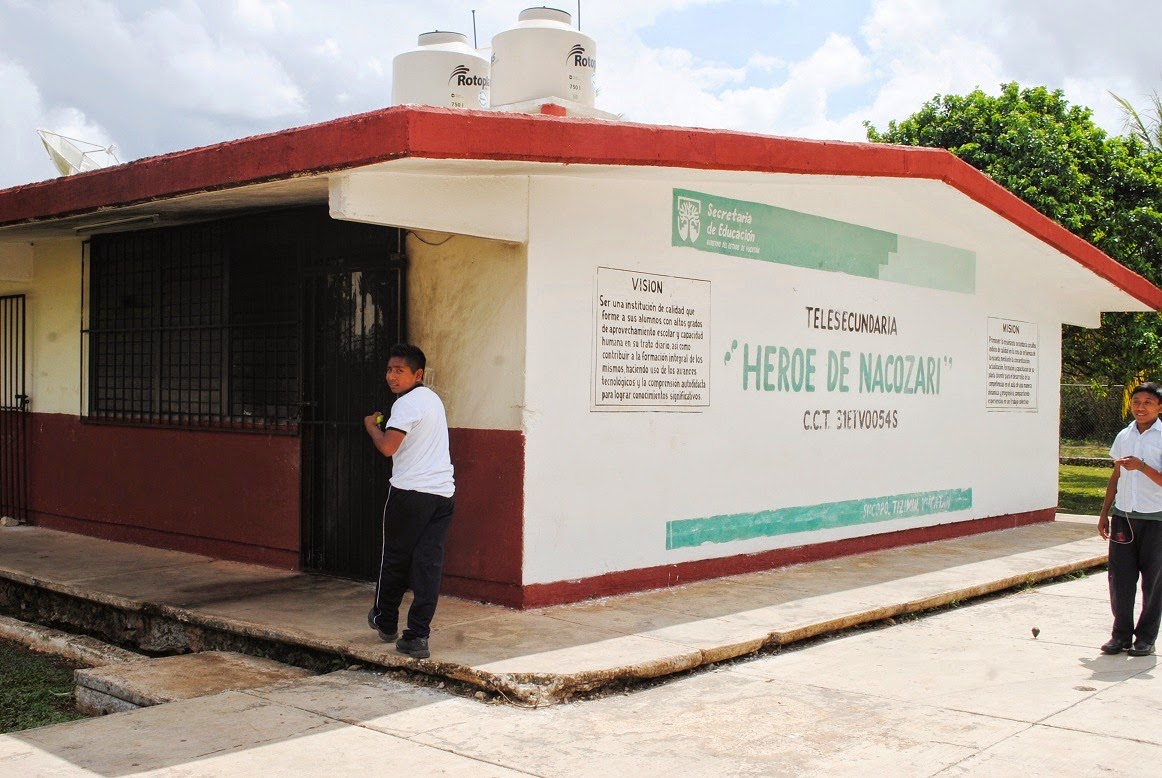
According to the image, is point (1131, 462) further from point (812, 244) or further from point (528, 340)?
point (528, 340)

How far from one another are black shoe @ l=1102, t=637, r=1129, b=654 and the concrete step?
454 centimetres

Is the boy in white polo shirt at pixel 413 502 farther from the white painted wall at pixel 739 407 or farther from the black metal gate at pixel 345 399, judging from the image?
the black metal gate at pixel 345 399

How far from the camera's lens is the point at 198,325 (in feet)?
29.8

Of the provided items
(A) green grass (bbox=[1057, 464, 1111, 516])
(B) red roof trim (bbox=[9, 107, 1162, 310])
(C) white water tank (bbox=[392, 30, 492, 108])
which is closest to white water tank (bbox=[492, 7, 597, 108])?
(C) white water tank (bbox=[392, 30, 492, 108])

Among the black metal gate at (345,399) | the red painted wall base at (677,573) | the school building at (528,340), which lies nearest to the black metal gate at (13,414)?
the school building at (528,340)

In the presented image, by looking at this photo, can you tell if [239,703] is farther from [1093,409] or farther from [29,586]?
[1093,409]

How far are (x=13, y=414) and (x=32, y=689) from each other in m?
5.64

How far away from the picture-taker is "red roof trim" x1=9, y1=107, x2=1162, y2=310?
560 cm

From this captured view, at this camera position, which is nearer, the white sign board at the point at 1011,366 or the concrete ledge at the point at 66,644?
the concrete ledge at the point at 66,644

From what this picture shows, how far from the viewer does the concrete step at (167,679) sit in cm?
542

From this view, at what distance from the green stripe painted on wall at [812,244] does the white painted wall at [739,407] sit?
9cm

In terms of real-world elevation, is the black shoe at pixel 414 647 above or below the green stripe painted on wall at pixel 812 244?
below

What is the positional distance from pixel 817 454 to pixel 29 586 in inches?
244

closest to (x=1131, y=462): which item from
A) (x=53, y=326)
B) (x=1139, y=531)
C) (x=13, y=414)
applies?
(x=1139, y=531)
